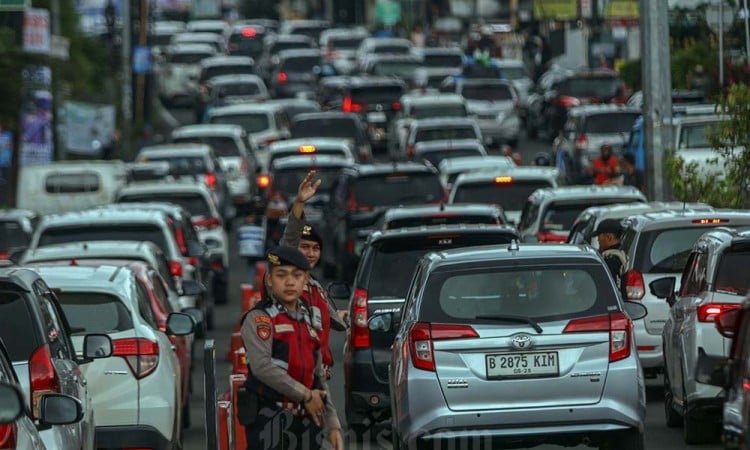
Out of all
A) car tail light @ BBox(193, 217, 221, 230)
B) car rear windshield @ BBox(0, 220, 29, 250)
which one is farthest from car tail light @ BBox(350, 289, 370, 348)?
car tail light @ BBox(193, 217, 221, 230)

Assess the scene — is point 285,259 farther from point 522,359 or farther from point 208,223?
point 208,223

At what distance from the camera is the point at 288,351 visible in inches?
410

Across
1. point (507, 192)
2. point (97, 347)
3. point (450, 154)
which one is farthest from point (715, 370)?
point (450, 154)

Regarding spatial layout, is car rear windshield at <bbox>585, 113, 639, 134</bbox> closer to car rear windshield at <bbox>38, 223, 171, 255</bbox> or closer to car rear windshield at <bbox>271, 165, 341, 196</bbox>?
car rear windshield at <bbox>271, 165, 341, 196</bbox>

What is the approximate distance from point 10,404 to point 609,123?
1341 inches

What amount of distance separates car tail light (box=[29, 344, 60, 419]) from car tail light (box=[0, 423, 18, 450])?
1.68 metres

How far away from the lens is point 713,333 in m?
14.3

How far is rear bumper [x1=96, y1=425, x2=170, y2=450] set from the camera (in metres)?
13.5

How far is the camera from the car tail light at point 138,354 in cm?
1380

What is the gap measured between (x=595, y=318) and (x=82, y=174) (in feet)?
78.4

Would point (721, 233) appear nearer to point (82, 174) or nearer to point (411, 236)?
point (411, 236)

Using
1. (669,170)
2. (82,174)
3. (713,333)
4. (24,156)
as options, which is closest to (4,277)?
(713,333)

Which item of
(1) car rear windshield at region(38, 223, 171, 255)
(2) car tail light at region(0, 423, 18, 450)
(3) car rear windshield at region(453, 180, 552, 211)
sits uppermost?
(2) car tail light at region(0, 423, 18, 450)

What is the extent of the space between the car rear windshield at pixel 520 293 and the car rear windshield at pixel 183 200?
17336mm
